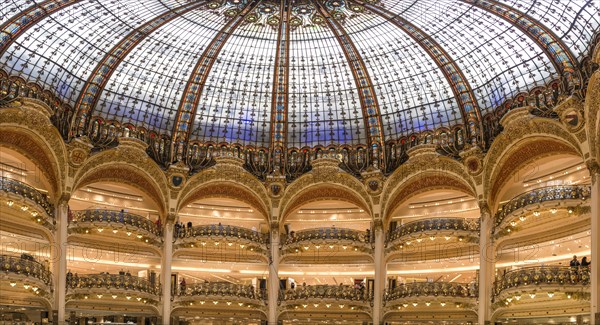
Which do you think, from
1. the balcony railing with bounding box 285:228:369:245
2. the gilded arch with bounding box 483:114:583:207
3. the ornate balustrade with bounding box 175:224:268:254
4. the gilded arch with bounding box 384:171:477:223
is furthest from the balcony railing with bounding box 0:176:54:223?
the gilded arch with bounding box 483:114:583:207

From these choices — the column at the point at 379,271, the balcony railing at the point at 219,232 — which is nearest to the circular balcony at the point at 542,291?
the column at the point at 379,271

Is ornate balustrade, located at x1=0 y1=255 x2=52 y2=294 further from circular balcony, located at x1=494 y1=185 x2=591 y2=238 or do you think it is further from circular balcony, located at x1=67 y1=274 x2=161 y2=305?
circular balcony, located at x1=494 y1=185 x2=591 y2=238

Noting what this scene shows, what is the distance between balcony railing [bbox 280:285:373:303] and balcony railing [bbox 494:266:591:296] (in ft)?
33.2

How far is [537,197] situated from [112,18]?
85.8ft

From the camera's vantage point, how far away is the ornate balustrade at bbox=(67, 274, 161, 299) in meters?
43.7

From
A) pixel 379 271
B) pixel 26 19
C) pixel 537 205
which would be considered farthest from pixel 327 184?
pixel 26 19

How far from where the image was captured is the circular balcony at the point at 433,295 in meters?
43.6

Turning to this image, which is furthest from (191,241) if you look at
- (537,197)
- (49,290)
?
(537,197)

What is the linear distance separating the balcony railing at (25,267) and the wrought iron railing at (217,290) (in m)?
9.20

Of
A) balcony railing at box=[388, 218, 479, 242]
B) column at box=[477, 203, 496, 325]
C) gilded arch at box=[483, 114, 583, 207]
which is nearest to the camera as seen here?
gilded arch at box=[483, 114, 583, 207]

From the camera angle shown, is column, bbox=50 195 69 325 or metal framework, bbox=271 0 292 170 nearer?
column, bbox=50 195 69 325

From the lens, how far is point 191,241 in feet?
158

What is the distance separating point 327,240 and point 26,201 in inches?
748

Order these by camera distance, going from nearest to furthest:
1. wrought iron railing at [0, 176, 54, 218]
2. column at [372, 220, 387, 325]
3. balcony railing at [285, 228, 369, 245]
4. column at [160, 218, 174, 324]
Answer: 1. wrought iron railing at [0, 176, 54, 218]
2. column at [160, 218, 174, 324]
3. column at [372, 220, 387, 325]
4. balcony railing at [285, 228, 369, 245]
